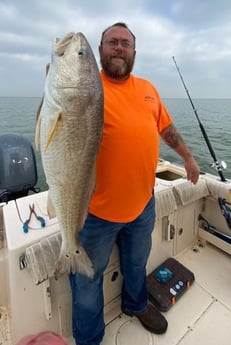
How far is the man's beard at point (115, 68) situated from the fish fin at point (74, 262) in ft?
3.30

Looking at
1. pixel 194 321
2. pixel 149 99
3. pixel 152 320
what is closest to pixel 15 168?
pixel 149 99

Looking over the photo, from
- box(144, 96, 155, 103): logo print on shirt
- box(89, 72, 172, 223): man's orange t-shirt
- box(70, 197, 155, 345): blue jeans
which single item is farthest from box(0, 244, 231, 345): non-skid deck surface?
box(144, 96, 155, 103): logo print on shirt

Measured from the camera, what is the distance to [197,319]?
6.79 ft

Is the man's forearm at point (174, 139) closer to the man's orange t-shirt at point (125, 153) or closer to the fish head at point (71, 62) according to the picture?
the man's orange t-shirt at point (125, 153)

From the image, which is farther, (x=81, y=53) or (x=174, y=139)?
(x=174, y=139)

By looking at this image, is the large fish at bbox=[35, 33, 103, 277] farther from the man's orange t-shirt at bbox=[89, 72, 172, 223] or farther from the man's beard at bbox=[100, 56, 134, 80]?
the man's beard at bbox=[100, 56, 134, 80]

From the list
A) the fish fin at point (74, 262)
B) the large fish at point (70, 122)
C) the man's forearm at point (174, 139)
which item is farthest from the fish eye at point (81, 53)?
the man's forearm at point (174, 139)

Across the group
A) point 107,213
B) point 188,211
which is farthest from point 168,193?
point 107,213

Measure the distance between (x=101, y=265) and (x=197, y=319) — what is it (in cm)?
112

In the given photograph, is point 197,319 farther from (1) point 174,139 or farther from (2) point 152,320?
(1) point 174,139

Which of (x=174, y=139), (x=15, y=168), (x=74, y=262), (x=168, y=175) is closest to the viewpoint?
(x=74, y=262)

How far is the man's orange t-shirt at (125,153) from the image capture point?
138cm

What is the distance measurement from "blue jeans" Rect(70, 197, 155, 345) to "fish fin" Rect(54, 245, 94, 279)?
201mm

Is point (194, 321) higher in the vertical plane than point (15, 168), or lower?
lower
